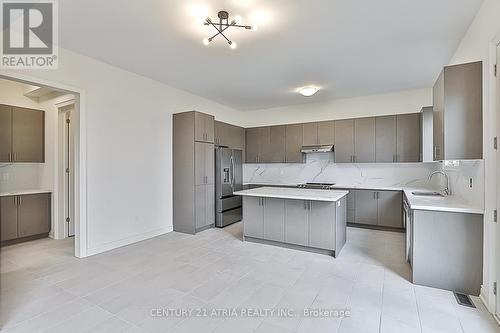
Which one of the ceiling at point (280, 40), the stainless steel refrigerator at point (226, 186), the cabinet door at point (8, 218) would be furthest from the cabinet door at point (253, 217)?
the cabinet door at point (8, 218)

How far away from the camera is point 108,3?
7.83 ft

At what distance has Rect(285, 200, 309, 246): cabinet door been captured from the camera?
12.1 ft

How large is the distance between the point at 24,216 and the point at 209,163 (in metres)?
3.23

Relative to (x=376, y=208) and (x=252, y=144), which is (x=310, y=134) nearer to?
(x=252, y=144)

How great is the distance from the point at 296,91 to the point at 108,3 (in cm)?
364

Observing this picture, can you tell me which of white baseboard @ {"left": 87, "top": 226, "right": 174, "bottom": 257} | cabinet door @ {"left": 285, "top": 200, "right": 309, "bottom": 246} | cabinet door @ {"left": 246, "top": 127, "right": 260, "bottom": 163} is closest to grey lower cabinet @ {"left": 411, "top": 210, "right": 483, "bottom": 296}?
cabinet door @ {"left": 285, "top": 200, "right": 309, "bottom": 246}

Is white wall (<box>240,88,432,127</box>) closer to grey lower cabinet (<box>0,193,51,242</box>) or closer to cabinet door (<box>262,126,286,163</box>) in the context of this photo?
cabinet door (<box>262,126,286,163</box>)

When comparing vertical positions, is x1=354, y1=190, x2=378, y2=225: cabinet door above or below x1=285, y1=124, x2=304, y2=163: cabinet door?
below

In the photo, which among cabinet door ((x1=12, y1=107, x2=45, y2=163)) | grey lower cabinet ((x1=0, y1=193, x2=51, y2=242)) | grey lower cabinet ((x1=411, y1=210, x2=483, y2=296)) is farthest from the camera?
cabinet door ((x1=12, y1=107, x2=45, y2=163))

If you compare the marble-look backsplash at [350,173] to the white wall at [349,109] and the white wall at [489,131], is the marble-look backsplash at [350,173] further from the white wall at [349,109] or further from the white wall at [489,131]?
the white wall at [489,131]

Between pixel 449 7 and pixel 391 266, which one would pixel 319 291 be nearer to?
pixel 391 266

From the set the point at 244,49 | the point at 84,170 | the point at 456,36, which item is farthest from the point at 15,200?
the point at 456,36

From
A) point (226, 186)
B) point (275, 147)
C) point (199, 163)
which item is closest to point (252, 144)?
point (275, 147)

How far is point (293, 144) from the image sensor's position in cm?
611
